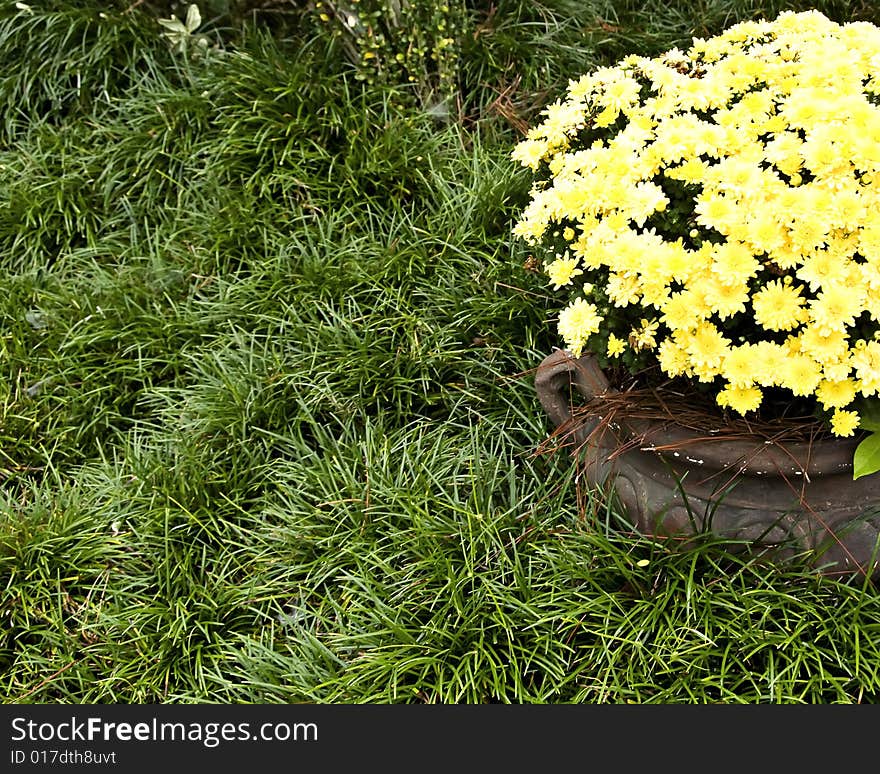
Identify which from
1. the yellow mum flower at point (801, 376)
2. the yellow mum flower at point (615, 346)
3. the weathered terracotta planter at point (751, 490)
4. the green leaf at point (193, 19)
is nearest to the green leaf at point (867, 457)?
the weathered terracotta planter at point (751, 490)

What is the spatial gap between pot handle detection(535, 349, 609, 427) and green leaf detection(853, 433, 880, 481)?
1.76 feet

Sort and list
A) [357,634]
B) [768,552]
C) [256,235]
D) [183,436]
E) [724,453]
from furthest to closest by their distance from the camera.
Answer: [256,235] → [183,436] → [357,634] → [768,552] → [724,453]

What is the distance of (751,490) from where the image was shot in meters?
1.94

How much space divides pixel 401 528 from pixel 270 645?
43 centimetres

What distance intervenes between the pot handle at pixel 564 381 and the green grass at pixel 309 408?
0.19 metres

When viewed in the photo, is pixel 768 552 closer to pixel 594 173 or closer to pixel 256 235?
pixel 594 173

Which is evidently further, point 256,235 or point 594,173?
point 256,235

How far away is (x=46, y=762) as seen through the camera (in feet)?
6.35

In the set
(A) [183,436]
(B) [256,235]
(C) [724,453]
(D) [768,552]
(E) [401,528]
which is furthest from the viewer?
(B) [256,235]

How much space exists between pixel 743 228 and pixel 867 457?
0.52m

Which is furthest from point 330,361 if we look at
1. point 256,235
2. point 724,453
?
point 724,453

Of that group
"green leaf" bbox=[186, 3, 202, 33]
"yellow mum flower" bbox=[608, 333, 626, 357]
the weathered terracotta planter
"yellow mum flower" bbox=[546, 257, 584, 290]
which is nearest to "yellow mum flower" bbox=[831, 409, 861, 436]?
the weathered terracotta planter

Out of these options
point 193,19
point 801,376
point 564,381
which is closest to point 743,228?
point 801,376

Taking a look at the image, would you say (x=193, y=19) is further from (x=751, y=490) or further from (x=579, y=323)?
(x=751, y=490)
